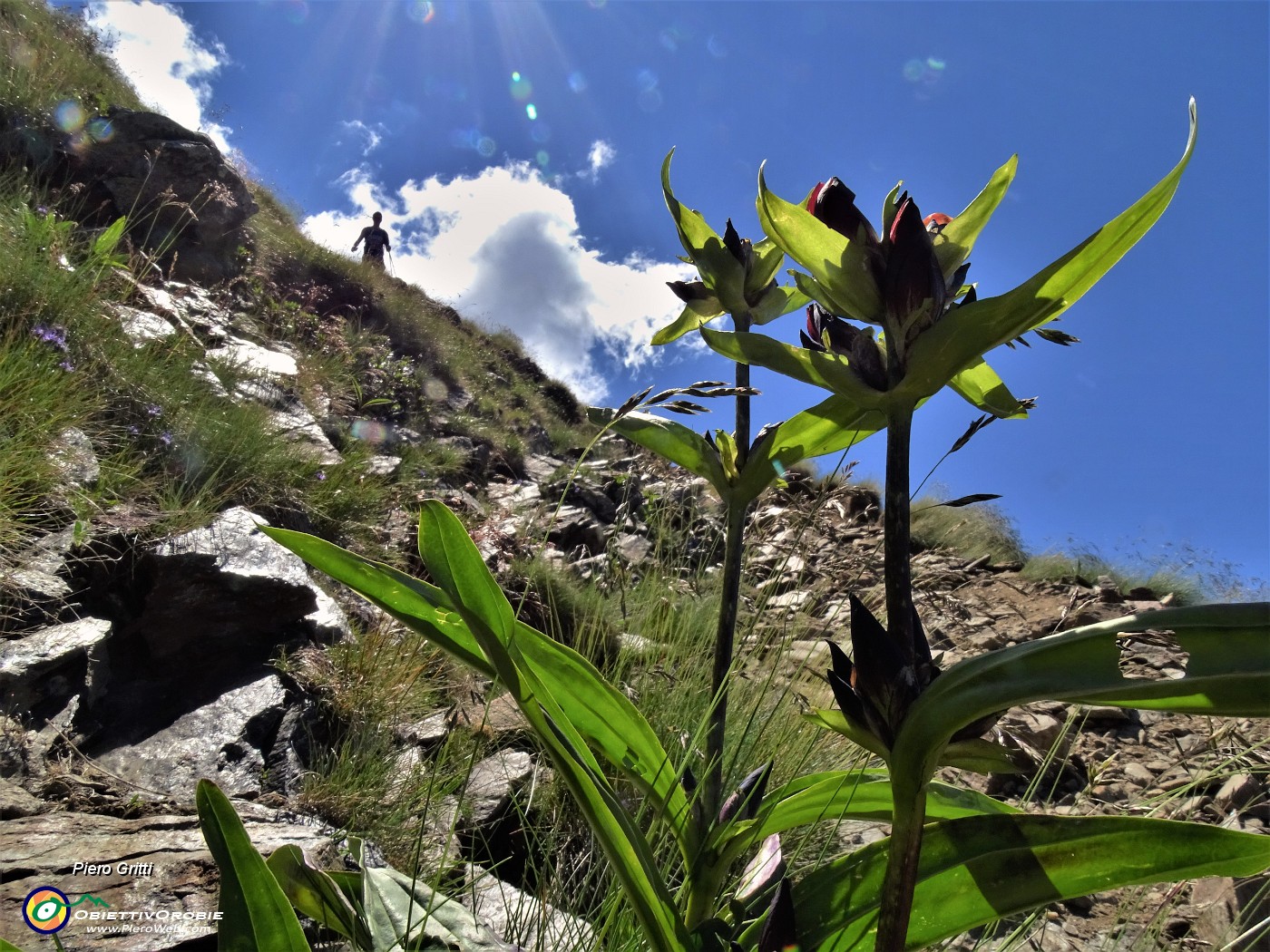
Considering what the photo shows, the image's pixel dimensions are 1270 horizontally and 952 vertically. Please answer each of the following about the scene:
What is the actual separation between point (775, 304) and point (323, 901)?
1341 millimetres

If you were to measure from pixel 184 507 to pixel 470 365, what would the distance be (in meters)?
9.29

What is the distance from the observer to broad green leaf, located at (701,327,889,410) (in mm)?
756

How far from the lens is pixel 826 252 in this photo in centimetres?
80

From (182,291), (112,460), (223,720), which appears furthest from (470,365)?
(223,720)

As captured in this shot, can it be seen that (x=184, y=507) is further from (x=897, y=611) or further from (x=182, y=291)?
(x=182, y=291)

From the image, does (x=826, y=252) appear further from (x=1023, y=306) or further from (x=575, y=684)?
(x=575, y=684)

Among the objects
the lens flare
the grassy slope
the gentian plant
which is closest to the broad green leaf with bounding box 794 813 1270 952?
the gentian plant

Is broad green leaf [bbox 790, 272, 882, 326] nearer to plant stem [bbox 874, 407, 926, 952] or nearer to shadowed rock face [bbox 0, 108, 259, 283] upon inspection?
plant stem [bbox 874, 407, 926, 952]

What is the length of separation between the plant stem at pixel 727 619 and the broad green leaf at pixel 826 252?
0.24 meters

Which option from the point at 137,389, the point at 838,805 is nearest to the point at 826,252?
the point at 838,805

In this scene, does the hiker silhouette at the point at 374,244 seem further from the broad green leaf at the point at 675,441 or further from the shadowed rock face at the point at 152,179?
the broad green leaf at the point at 675,441

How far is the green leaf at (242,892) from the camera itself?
2.80 feet

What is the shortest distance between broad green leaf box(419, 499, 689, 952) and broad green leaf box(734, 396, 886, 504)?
19.9 inches

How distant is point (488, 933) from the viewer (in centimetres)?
113
